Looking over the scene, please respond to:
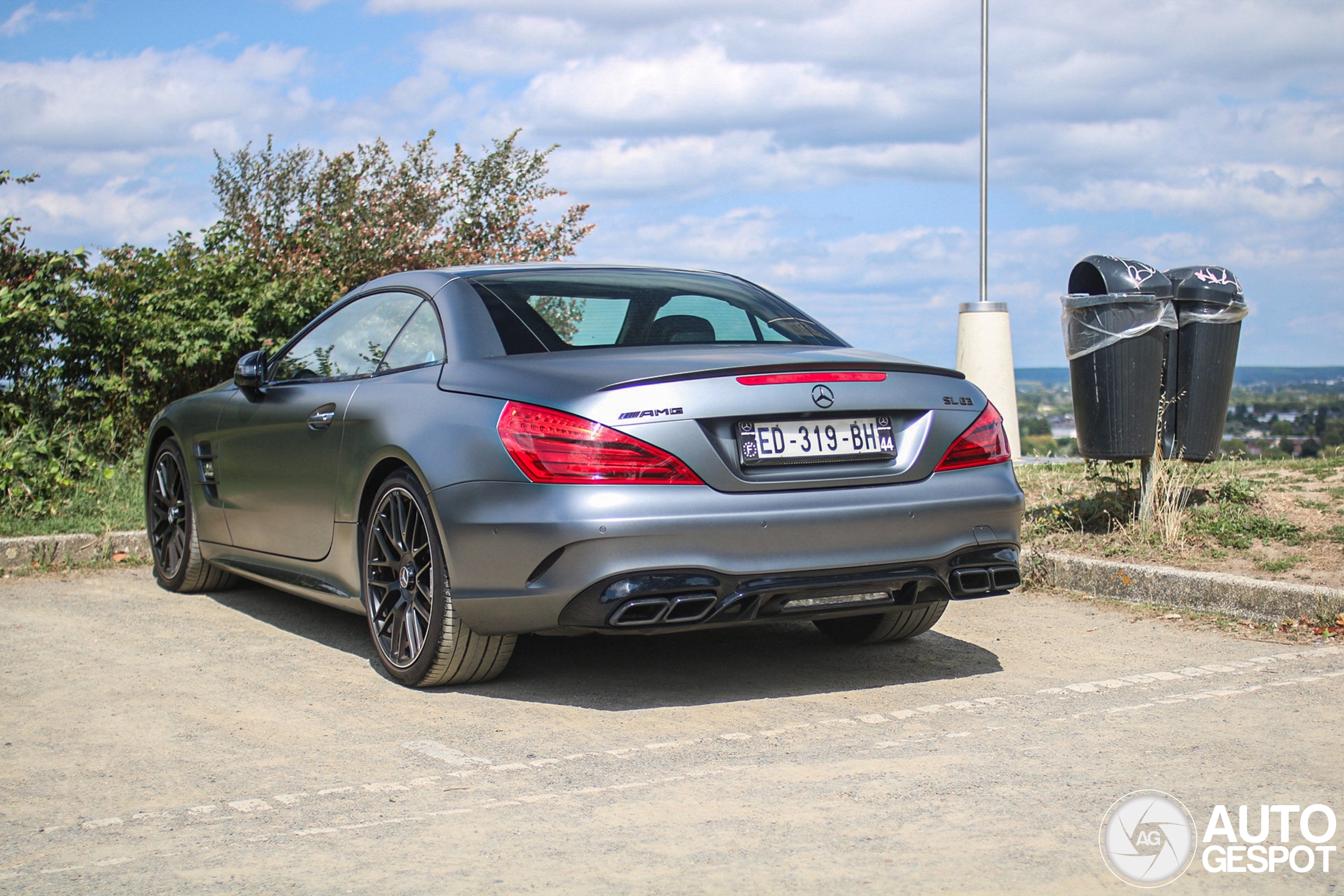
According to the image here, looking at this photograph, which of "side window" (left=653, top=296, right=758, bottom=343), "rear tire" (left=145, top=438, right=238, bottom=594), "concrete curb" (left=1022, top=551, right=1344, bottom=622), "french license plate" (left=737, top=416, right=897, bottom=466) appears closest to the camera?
"french license plate" (left=737, top=416, right=897, bottom=466)

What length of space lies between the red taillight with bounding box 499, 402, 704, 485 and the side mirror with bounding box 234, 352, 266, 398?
2.25 m

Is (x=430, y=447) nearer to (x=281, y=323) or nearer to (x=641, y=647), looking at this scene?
(x=641, y=647)

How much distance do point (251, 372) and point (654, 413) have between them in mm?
2545

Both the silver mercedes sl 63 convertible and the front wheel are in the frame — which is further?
the front wheel

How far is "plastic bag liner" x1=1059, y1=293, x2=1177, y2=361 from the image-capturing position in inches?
281

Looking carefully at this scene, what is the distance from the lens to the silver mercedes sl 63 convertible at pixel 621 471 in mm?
4352

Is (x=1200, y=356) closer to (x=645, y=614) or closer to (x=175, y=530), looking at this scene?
(x=645, y=614)

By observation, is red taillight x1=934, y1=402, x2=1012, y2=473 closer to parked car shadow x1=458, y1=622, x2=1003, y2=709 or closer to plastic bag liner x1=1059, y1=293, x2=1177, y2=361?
parked car shadow x1=458, y1=622, x2=1003, y2=709

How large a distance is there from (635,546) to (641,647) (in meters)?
1.54

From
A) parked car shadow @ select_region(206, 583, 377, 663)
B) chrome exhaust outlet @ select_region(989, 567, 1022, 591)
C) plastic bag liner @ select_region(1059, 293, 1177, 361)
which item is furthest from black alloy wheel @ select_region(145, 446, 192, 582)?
plastic bag liner @ select_region(1059, 293, 1177, 361)

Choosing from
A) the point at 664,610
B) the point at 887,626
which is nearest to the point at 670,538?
the point at 664,610

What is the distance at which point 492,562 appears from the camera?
4492 mm

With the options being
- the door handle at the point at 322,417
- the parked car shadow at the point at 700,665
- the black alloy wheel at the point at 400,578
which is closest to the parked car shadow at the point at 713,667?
the parked car shadow at the point at 700,665

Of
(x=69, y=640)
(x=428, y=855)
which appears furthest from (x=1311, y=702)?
(x=69, y=640)
